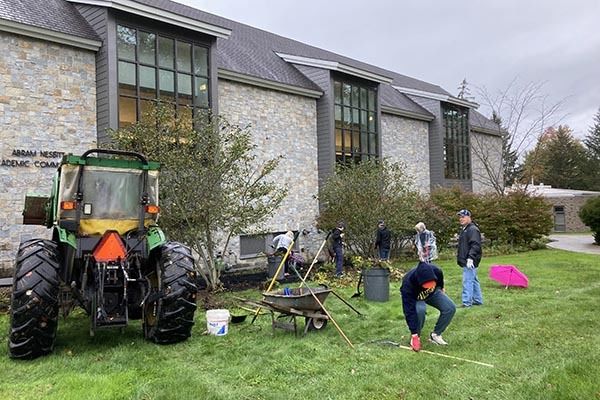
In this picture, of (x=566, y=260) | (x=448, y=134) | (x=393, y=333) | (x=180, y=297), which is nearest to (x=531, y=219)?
(x=566, y=260)

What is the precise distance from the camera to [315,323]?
7.26 metres

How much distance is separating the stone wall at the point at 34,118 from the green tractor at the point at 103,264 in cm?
594

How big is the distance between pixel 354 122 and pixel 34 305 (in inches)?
678

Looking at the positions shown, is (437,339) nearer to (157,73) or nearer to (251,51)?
(157,73)

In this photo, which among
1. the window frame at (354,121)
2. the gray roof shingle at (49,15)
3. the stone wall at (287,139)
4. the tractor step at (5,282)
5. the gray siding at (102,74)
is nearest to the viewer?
the tractor step at (5,282)

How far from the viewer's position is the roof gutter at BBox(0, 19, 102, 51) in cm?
1159

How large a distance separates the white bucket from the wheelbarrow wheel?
120cm

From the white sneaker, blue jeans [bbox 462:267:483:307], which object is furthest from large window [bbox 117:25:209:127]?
the white sneaker

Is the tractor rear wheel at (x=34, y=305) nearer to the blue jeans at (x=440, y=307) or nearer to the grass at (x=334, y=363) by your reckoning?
the grass at (x=334, y=363)

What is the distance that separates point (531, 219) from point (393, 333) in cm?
1638

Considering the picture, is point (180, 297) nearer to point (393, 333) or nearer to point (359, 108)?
point (393, 333)

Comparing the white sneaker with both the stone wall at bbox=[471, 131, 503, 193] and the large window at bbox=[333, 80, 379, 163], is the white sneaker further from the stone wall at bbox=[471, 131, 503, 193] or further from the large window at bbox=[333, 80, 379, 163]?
the stone wall at bbox=[471, 131, 503, 193]

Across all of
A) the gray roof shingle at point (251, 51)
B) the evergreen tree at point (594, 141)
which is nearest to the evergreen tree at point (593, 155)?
the evergreen tree at point (594, 141)

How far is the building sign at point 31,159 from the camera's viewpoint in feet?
38.2
